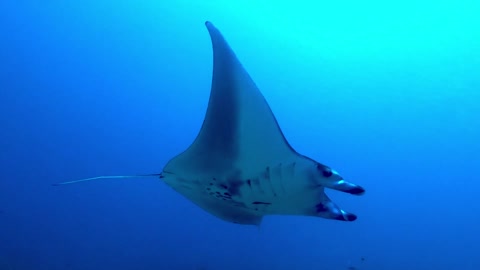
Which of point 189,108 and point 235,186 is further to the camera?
point 189,108

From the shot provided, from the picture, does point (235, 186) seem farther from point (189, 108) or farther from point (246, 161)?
point (189, 108)

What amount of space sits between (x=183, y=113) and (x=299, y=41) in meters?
4.62

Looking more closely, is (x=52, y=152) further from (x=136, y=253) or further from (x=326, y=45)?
(x=326, y=45)

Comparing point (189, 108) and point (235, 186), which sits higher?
point (189, 108)

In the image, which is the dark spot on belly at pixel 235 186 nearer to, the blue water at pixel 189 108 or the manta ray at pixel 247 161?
the manta ray at pixel 247 161

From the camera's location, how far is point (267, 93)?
12625 millimetres

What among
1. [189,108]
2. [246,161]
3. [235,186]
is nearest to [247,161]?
[246,161]

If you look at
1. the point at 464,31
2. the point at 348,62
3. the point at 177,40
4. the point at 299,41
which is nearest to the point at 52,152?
the point at 177,40

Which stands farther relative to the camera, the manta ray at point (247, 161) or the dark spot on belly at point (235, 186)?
the dark spot on belly at point (235, 186)

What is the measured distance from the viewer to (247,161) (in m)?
2.25

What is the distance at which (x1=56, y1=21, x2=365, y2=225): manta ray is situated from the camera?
2088mm

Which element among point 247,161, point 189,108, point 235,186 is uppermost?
point 189,108

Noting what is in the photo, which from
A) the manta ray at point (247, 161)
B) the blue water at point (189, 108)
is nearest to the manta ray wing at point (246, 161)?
the manta ray at point (247, 161)

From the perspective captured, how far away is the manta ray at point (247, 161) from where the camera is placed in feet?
6.85
